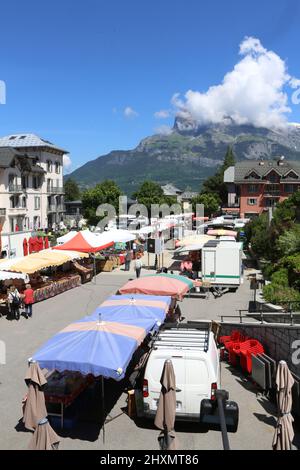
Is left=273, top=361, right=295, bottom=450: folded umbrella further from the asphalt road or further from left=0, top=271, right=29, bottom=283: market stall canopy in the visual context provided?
left=0, top=271, right=29, bottom=283: market stall canopy

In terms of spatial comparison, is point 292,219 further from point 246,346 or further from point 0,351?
point 0,351

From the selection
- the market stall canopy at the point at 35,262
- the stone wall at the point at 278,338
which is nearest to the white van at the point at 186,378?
the stone wall at the point at 278,338

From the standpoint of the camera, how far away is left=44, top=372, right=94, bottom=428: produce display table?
30.9 feet

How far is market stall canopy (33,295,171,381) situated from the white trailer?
1183 centimetres

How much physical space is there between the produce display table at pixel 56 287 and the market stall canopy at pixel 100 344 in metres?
10.2

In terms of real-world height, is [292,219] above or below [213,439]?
above

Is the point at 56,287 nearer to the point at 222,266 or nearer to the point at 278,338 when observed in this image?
the point at 222,266

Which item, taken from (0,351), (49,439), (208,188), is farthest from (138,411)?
(208,188)

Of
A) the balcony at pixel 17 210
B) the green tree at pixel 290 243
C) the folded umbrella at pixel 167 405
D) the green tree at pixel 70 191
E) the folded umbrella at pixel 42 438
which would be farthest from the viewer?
the green tree at pixel 70 191

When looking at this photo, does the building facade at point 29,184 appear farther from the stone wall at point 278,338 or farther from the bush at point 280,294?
the stone wall at point 278,338

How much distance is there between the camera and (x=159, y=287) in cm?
1570

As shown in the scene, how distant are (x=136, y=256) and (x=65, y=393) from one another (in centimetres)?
2620

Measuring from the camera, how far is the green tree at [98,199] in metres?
68.5
